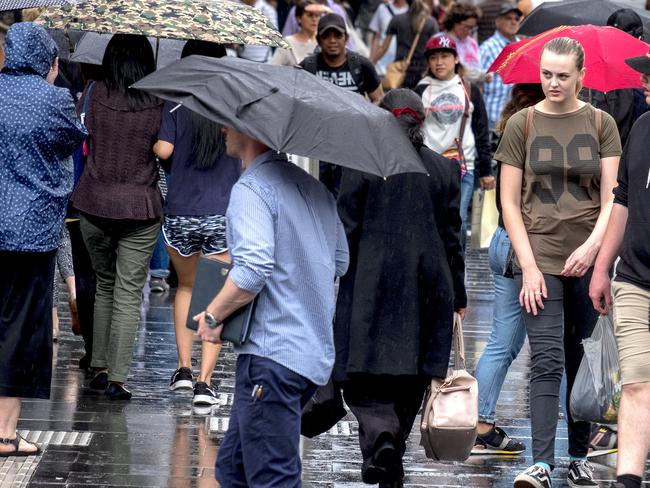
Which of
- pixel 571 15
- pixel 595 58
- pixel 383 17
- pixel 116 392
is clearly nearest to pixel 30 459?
pixel 116 392

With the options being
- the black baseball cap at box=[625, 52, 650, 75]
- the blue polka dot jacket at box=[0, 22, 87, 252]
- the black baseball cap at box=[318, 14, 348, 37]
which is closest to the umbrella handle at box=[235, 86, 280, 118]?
the black baseball cap at box=[625, 52, 650, 75]

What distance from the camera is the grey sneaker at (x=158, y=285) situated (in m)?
11.7

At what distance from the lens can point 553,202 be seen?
673 cm

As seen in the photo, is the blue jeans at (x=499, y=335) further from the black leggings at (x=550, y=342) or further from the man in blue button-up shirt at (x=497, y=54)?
the man in blue button-up shirt at (x=497, y=54)

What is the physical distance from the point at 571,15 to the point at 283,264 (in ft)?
16.0

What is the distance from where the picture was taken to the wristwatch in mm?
5125

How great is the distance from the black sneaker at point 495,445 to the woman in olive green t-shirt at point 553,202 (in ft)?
1.91

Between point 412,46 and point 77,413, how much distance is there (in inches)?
376

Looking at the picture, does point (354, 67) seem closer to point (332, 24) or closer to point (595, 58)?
point (332, 24)

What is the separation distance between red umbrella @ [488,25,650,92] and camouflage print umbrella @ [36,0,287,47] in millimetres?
1512

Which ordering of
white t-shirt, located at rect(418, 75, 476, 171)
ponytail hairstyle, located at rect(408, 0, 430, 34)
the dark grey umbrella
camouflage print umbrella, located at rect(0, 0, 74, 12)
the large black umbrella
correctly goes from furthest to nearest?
ponytail hairstyle, located at rect(408, 0, 430, 34), white t-shirt, located at rect(418, 75, 476, 171), the large black umbrella, camouflage print umbrella, located at rect(0, 0, 74, 12), the dark grey umbrella

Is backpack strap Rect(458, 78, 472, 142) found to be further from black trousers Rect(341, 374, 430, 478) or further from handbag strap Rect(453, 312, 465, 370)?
black trousers Rect(341, 374, 430, 478)

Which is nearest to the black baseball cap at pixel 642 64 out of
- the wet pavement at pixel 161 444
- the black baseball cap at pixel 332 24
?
the wet pavement at pixel 161 444

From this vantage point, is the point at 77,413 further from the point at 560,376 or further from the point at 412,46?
the point at 412,46
